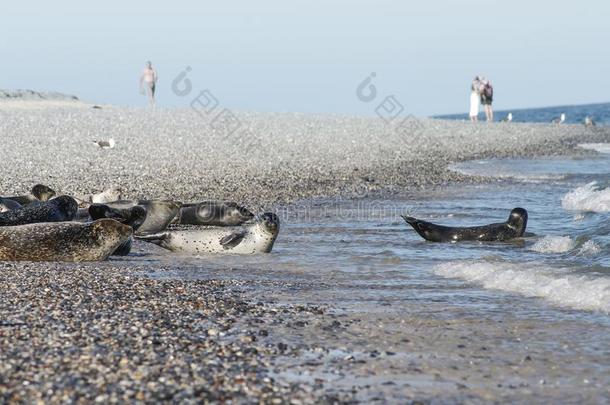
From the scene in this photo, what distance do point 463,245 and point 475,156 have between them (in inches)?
579

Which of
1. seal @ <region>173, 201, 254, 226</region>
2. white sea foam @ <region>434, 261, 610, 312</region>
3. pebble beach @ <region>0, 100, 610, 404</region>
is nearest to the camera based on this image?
pebble beach @ <region>0, 100, 610, 404</region>

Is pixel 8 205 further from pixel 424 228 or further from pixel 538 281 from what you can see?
pixel 538 281

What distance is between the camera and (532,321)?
5.76 metres

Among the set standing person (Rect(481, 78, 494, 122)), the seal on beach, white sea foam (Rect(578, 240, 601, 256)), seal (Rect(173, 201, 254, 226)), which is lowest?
white sea foam (Rect(578, 240, 601, 256))

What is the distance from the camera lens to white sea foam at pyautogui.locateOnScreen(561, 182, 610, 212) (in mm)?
13445

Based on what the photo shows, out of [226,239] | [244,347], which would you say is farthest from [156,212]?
[244,347]

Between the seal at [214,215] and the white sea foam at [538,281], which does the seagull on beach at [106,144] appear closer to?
the seal at [214,215]

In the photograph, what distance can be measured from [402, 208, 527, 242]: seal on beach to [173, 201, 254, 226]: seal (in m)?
1.78

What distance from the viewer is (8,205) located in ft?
31.5

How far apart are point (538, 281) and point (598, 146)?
78.8 feet

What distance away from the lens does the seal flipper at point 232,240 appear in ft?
29.6

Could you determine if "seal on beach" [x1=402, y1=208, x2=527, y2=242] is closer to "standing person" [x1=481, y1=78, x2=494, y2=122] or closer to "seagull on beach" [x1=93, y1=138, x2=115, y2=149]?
"seagull on beach" [x1=93, y1=138, x2=115, y2=149]

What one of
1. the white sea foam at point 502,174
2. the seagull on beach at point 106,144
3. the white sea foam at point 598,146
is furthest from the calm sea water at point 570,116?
the seagull on beach at point 106,144

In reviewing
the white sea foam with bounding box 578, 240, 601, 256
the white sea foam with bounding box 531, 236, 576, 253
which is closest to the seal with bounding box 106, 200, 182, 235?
the white sea foam with bounding box 531, 236, 576, 253
